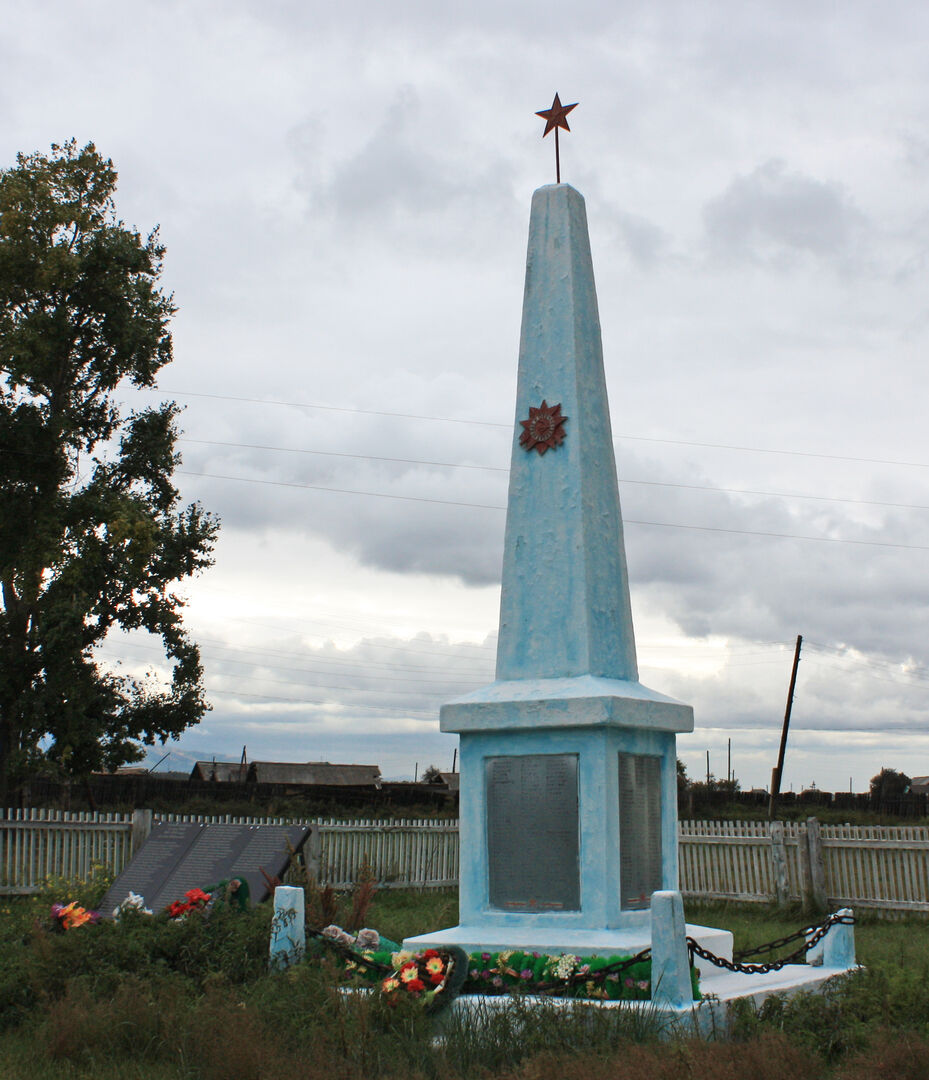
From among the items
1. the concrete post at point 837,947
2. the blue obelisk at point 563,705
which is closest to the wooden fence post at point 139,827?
the blue obelisk at point 563,705

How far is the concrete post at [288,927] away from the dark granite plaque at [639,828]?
2250mm

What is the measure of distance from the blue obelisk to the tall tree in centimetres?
1261

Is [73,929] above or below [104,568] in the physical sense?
below

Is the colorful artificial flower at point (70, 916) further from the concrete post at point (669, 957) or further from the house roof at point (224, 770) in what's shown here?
the house roof at point (224, 770)

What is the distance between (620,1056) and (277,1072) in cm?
165

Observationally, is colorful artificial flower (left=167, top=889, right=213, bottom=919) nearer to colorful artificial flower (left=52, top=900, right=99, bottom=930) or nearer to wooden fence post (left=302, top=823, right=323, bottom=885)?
colorful artificial flower (left=52, top=900, right=99, bottom=930)

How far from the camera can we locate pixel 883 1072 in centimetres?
541

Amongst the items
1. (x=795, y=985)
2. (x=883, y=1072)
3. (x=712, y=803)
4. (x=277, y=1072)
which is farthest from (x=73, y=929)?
(x=712, y=803)

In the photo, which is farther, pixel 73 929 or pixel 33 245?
pixel 33 245

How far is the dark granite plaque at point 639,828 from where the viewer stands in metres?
8.00

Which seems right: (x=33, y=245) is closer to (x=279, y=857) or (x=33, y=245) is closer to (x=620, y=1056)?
(x=279, y=857)

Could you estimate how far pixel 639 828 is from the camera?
323 inches

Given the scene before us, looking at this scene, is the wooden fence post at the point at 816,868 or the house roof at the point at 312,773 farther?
the house roof at the point at 312,773

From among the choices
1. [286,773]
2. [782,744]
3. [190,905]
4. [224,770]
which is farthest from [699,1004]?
[224,770]
